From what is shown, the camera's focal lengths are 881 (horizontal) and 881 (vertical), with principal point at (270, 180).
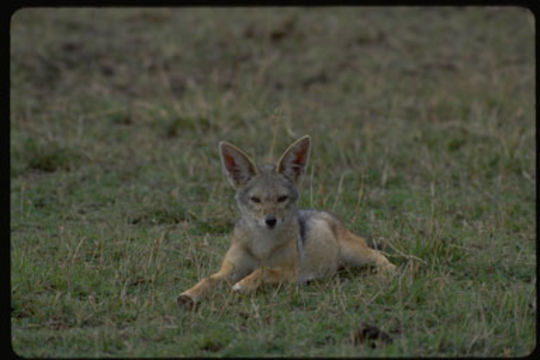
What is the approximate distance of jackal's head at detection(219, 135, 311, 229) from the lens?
23.4 feet

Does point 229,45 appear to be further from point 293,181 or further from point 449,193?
point 293,181

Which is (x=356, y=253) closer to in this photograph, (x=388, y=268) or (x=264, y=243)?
(x=388, y=268)

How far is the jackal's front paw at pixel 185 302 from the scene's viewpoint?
21.3 feet

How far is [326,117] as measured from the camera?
12703mm

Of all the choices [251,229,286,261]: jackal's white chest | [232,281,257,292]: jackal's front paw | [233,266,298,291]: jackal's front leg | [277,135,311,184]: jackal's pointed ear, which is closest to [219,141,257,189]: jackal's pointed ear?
[277,135,311,184]: jackal's pointed ear

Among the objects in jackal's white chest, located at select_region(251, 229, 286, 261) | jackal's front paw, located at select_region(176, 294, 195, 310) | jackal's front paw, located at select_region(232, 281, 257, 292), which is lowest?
jackal's front paw, located at select_region(176, 294, 195, 310)

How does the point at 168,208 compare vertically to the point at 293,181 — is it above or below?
below

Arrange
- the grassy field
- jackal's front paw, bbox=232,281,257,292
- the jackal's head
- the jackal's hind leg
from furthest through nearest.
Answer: the jackal's hind leg
the jackal's head
jackal's front paw, bbox=232,281,257,292
the grassy field

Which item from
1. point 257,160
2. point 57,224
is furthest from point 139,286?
point 257,160

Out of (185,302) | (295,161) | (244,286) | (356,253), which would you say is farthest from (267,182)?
(185,302)

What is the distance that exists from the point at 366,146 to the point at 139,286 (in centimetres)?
479

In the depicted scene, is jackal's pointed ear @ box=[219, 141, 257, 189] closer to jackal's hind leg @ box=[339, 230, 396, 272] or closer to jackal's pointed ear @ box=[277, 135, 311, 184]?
jackal's pointed ear @ box=[277, 135, 311, 184]

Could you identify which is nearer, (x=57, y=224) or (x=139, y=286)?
(x=139, y=286)

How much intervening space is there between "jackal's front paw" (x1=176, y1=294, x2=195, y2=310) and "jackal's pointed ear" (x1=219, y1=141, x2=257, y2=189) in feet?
4.24
